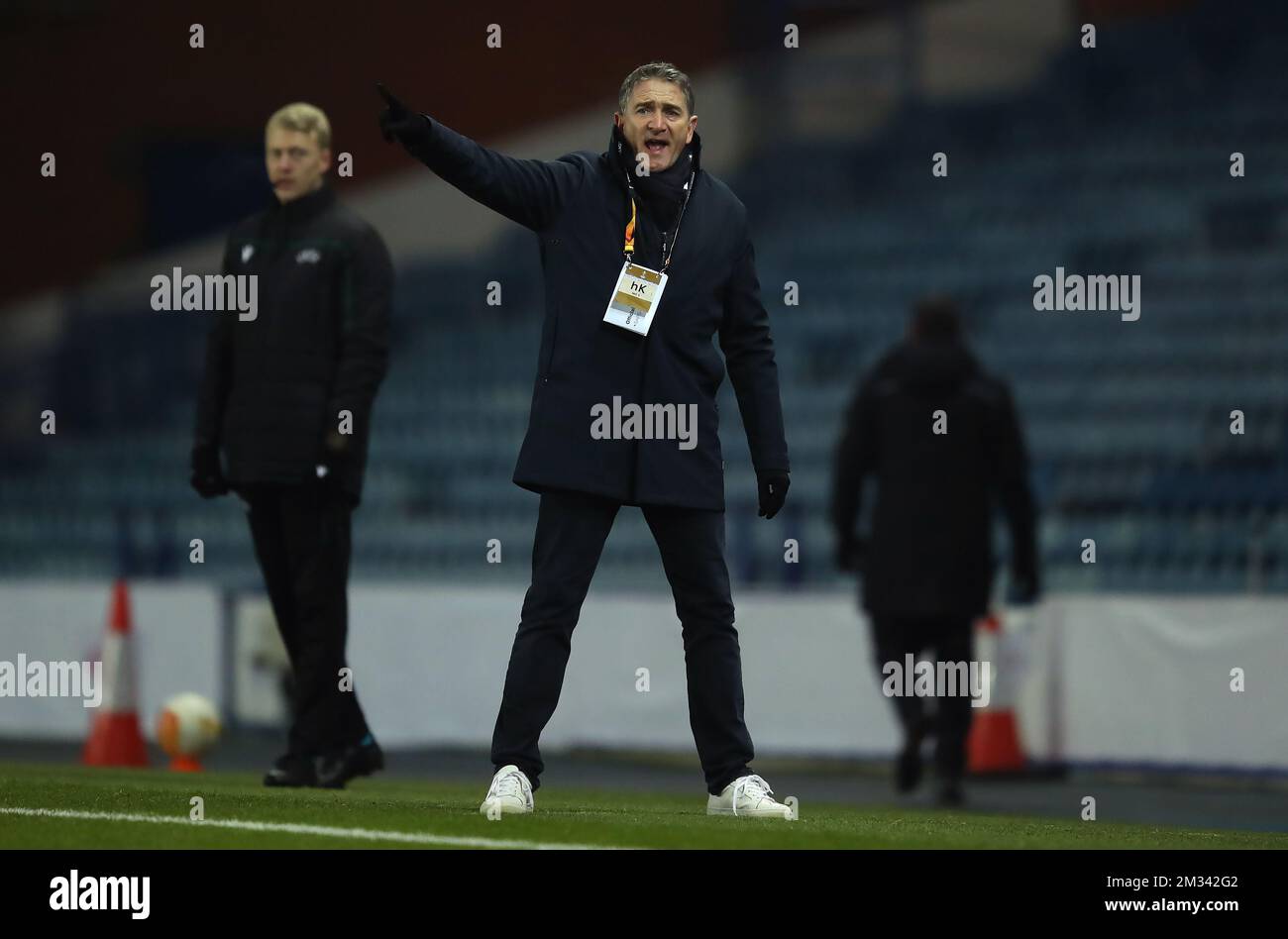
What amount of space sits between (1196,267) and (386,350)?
8.77 m

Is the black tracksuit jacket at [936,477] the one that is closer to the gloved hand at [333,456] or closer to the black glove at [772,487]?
the gloved hand at [333,456]

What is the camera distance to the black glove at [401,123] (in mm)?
5320

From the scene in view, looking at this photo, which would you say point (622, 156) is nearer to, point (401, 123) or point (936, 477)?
point (401, 123)

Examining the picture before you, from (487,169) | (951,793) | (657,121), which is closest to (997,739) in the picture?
(951,793)

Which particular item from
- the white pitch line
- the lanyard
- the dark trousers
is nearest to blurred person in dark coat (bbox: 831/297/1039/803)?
the dark trousers

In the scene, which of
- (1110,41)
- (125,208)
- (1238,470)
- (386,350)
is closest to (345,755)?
(386,350)

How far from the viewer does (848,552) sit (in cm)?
959

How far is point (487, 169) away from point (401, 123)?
0.95 feet

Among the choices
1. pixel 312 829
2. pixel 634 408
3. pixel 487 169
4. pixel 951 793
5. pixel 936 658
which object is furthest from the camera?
pixel 936 658

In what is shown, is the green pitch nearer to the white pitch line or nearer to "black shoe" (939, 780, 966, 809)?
the white pitch line

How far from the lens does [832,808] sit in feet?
25.8

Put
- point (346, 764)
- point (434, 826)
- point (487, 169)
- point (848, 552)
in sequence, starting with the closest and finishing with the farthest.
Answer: point (434, 826) → point (487, 169) → point (346, 764) → point (848, 552)

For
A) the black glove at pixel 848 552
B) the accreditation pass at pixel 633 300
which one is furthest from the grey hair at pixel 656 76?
the black glove at pixel 848 552
